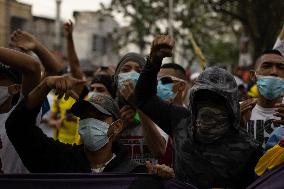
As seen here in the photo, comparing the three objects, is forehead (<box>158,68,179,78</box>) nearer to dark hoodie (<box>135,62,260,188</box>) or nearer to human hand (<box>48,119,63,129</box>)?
dark hoodie (<box>135,62,260,188</box>)

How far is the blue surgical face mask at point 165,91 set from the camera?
537cm

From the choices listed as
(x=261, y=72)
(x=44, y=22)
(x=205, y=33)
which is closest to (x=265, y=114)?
(x=261, y=72)

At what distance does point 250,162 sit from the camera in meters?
3.82

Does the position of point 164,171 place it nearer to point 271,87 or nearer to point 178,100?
point 271,87

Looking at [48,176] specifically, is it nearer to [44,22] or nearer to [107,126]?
[107,126]

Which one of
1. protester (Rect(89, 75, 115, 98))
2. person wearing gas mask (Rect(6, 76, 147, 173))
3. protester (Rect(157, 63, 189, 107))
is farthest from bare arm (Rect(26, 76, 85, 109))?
protester (Rect(89, 75, 115, 98))

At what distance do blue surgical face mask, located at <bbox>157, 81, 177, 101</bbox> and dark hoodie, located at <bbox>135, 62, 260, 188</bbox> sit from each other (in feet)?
4.01

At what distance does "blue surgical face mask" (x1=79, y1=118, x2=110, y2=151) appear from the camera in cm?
414

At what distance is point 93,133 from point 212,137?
0.74m

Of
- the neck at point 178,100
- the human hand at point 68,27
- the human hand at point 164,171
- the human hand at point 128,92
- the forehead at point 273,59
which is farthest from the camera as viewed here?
the human hand at point 68,27

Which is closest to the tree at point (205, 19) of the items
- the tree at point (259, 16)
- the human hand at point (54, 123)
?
the tree at point (259, 16)

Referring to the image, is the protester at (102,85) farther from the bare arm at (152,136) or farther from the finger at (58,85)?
the finger at (58,85)

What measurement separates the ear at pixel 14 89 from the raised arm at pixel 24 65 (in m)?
0.26

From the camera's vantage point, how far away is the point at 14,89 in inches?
169
